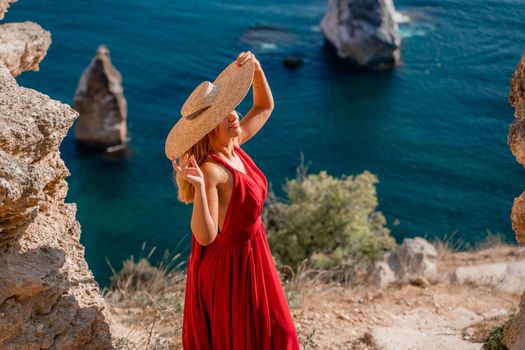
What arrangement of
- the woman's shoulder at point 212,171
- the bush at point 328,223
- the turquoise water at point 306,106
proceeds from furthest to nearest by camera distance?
1. the turquoise water at point 306,106
2. the bush at point 328,223
3. the woman's shoulder at point 212,171

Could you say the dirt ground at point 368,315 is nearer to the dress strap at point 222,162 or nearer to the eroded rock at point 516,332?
the eroded rock at point 516,332

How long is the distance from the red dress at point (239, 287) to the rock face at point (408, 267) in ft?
14.1

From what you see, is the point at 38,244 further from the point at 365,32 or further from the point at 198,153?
the point at 365,32

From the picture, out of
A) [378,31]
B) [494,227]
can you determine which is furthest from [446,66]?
[494,227]

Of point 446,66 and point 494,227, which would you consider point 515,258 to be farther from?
point 446,66

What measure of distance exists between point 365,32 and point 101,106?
536 inches

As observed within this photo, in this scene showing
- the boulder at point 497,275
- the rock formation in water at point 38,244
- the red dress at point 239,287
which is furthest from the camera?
the boulder at point 497,275

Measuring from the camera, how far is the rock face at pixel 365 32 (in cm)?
3394

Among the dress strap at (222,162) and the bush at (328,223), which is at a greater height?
the dress strap at (222,162)

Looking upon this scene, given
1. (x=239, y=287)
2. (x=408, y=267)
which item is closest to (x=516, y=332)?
(x=239, y=287)

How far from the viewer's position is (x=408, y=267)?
10.7 metres

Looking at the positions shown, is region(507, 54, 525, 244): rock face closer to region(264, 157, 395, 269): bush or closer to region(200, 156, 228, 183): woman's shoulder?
region(200, 156, 228, 183): woman's shoulder

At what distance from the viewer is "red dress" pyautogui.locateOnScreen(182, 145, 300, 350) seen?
5.16 metres

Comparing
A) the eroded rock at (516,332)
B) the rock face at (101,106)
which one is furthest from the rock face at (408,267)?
the rock face at (101,106)
